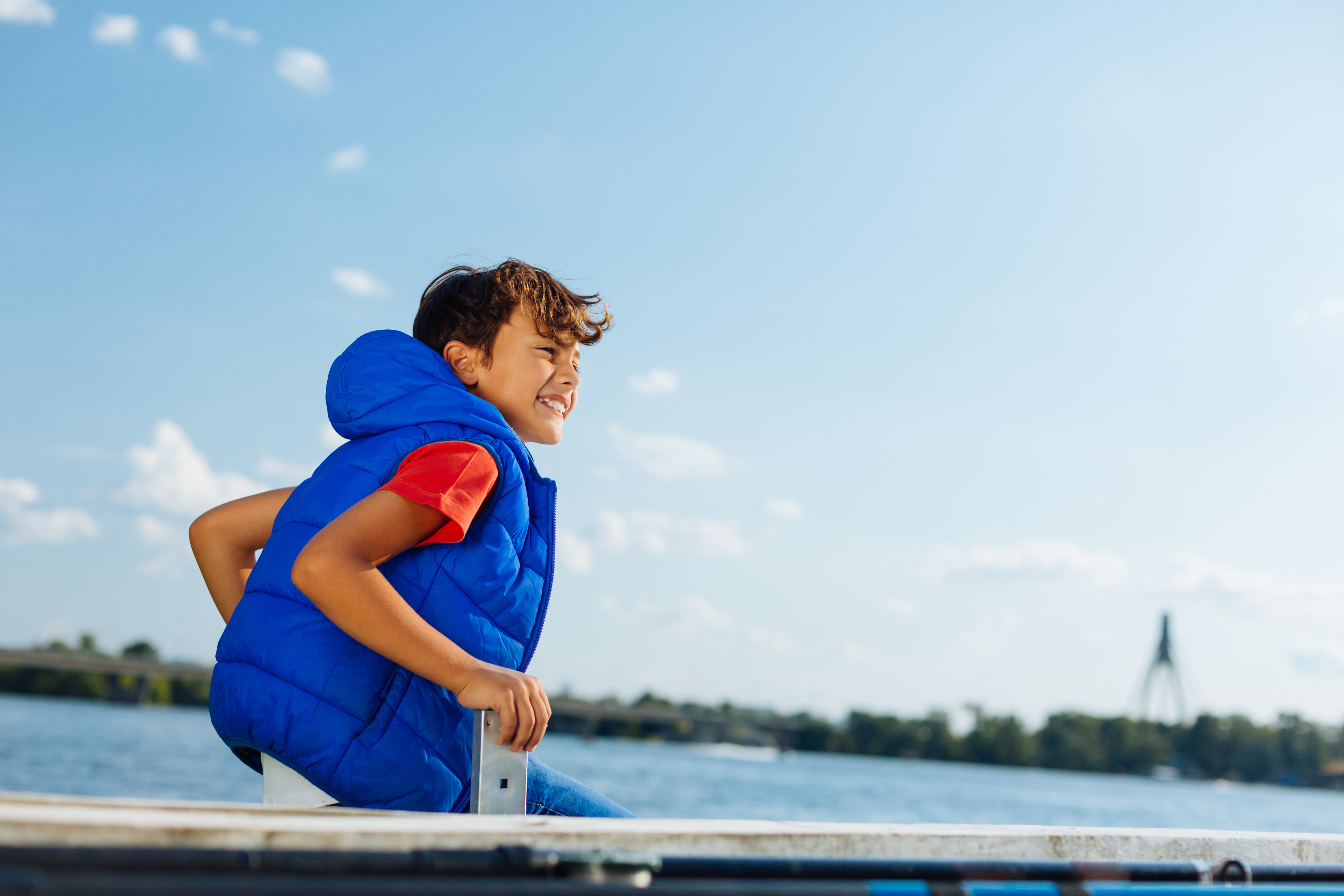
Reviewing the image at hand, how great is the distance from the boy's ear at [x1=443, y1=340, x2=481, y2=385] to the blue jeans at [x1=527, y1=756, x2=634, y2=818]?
0.72m

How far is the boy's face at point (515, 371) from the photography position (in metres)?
2.05

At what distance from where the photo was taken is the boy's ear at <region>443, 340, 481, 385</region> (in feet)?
6.73

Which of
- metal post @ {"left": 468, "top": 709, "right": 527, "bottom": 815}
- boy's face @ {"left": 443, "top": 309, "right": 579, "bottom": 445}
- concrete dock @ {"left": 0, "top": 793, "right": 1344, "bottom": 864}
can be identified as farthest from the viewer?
boy's face @ {"left": 443, "top": 309, "right": 579, "bottom": 445}

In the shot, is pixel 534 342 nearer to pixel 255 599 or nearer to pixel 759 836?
pixel 255 599

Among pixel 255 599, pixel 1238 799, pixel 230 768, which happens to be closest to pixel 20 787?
pixel 230 768

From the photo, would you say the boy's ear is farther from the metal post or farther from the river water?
the river water

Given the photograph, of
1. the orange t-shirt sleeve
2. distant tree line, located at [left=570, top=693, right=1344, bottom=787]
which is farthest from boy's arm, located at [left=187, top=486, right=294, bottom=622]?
distant tree line, located at [left=570, top=693, right=1344, bottom=787]

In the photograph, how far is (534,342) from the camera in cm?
206

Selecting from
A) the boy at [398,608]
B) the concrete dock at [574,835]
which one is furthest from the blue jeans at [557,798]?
the concrete dock at [574,835]

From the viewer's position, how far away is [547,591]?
1.81 m

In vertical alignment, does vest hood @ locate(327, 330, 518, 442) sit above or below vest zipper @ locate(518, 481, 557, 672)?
above

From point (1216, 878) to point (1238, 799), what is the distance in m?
65.5

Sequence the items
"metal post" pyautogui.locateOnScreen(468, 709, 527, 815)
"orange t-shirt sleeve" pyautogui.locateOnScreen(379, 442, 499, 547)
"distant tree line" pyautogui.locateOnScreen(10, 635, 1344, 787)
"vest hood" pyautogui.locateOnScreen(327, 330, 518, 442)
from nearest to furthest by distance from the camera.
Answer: "metal post" pyautogui.locateOnScreen(468, 709, 527, 815) → "orange t-shirt sleeve" pyautogui.locateOnScreen(379, 442, 499, 547) → "vest hood" pyautogui.locateOnScreen(327, 330, 518, 442) → "distant tree line" pyautogui.locateOnScreen(10, 635, 1344, 787)

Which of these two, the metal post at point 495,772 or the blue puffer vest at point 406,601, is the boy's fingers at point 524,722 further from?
the blue puffer vest at point 406,601
